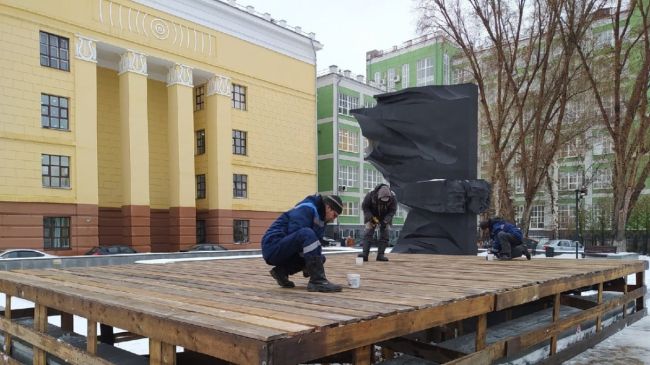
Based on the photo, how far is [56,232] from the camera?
78.9 ft

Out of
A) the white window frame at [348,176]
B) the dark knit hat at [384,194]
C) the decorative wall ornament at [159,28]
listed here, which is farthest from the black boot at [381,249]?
the white window frame at [348,176]

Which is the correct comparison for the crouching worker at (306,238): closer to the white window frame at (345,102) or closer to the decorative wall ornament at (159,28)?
the decorative wall ornament at (159,28)

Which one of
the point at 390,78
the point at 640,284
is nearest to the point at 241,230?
the point at 640,284

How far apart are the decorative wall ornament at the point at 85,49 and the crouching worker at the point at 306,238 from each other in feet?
75.4

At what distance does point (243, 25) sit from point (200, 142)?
7653mm

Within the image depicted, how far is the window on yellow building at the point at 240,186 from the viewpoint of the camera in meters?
32.2

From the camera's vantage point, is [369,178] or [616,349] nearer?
[616,349]

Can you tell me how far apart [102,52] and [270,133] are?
37.0ft

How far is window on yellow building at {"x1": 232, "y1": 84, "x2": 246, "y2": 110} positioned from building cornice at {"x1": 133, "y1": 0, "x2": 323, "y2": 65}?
9.76 ft

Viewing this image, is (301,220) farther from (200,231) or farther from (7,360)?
(200,231)

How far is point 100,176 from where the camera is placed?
2817cm

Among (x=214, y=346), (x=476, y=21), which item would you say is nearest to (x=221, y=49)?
(x=476, y=21)

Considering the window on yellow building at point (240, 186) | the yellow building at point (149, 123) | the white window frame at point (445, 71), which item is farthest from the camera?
the white window frame at point (445, 71)

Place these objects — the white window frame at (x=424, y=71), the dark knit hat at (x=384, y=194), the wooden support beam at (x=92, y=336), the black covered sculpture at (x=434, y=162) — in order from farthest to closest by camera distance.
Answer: the white window frame at (x=424, y=71) → the black covered sculpture at (x=434, y=162) → the dark knit hat at (x=384, y=194) → the wooden support beam at (x=92, y=336)
